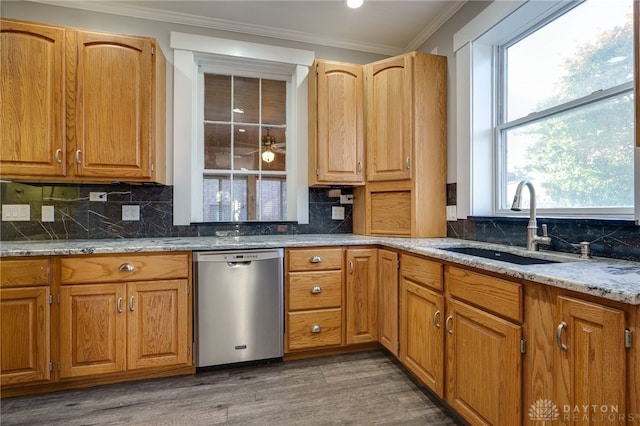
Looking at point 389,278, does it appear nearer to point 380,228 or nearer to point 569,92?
point 380,228

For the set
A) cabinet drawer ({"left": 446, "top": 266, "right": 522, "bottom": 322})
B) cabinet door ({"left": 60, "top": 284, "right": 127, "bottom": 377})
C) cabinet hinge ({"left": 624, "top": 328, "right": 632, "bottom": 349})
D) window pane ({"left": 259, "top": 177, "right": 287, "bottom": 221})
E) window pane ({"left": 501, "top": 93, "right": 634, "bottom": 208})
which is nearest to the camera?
cabinet hinge ({"left": 624, "top": 328, "right": 632, "bottom": 349})

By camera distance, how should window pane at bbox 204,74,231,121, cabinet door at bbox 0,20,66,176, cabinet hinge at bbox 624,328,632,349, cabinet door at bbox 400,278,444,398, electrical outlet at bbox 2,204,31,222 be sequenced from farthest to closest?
window pane at bbox 204,74,231,121
electrical outlet at bbox 2,204,31,222
cabinet door at bbox 0,20,66,176
cabinet door at bbox 400,278,444,398
cabinet hinge at bbox 624,328,632,349

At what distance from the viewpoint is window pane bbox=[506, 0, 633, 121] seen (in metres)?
1.57

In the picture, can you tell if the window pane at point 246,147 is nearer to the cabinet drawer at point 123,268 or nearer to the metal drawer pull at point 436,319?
the cabinet drawer at point 123,268

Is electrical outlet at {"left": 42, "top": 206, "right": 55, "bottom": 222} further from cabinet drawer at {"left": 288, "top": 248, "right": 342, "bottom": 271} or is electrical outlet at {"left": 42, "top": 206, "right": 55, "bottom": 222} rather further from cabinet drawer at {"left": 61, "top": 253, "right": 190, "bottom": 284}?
cabinet drawer at {"left": 288, "top": 248, "right": 342, "bottom": 271}

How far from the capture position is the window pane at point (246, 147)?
111 inches

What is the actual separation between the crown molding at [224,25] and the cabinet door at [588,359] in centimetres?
246

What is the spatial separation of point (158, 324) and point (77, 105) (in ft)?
5.16

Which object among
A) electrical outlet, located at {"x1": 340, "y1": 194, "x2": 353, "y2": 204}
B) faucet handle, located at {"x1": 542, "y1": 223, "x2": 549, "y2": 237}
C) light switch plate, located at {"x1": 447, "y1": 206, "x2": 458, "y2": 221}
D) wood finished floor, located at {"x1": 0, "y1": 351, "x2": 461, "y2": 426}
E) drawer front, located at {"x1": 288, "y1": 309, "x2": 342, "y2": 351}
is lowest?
wood finished floor, located at {"x1": 0, "y1": 351, "x2": 461, "y2": 426}

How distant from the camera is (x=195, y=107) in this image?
2.67m

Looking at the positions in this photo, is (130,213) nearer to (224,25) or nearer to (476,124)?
(224,25)

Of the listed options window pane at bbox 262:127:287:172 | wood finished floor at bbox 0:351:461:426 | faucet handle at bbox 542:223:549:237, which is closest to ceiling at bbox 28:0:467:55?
window pane at bbox 262:127:287:172

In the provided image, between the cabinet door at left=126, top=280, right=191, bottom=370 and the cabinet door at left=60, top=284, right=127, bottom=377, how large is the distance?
6 cm

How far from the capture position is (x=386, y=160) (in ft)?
8.55
